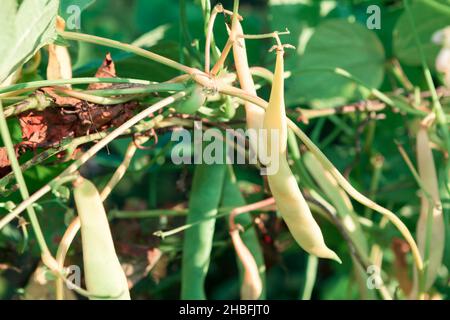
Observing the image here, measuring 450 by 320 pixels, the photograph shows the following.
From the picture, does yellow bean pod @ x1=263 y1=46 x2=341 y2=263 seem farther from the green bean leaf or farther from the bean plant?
the green bean leaf

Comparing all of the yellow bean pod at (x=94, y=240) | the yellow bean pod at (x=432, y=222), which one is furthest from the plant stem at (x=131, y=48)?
the yellow bean pod at (x=432, y=222)

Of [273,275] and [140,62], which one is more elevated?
[140,62]

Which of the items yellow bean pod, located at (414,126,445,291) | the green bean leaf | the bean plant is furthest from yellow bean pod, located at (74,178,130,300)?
yellow bean pod, located at (414,126,445,291)

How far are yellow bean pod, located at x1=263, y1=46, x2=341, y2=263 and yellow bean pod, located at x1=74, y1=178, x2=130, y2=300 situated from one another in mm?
128

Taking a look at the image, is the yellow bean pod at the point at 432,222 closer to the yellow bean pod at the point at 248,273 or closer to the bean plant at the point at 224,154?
the bean plant at the point at 224,154

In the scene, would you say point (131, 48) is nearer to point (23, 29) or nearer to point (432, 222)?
point (23, 29)

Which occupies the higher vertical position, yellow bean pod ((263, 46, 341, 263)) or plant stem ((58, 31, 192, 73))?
plant stem ((58, 31, 192, 73))

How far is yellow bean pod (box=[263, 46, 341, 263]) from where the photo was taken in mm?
495

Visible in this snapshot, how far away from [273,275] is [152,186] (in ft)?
1.01

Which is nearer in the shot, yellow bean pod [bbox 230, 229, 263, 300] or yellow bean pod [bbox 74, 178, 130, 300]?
yellow bean pod [bbox 74, 178, 130, 300]

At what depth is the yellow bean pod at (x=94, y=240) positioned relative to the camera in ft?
1.71
